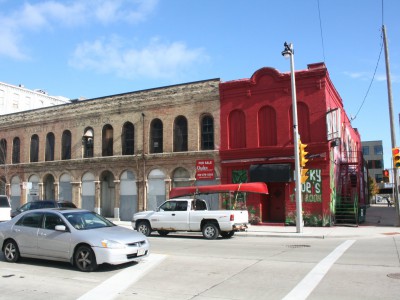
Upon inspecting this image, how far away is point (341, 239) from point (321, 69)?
10.3m

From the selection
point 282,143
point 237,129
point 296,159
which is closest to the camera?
point 296,159

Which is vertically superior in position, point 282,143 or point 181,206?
point 282,143

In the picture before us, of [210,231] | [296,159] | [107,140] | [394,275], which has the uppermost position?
[107,140]

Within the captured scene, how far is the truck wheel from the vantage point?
17484 mm

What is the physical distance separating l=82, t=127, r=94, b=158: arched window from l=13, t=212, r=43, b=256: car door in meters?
20.5

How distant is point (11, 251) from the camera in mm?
11227

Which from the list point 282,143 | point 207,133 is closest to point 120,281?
point 282,143

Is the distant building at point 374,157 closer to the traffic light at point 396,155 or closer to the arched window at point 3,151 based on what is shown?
the traffic light at point 396,155

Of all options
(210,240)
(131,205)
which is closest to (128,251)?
(210,240)

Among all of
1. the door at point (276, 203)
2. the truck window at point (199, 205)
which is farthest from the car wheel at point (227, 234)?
the door at point (276, 203)

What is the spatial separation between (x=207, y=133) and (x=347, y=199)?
32.6ft

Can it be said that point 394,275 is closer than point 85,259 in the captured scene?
Yes

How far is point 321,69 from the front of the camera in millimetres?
23547

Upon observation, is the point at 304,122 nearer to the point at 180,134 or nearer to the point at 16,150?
the point at 180,134
